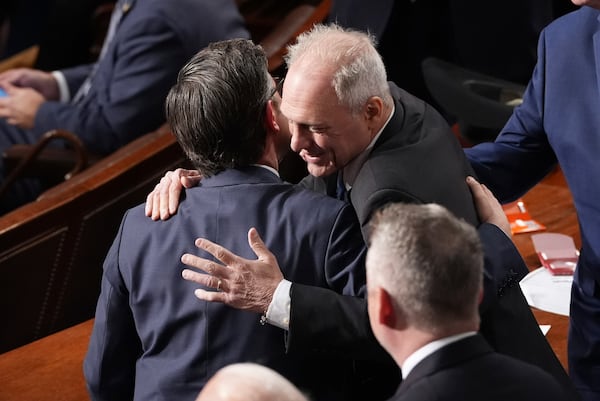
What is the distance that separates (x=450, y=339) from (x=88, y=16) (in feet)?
13.4

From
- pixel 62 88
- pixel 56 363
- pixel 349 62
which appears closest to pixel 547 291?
pixel 349 62

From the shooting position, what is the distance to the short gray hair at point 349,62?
2174 millimetres

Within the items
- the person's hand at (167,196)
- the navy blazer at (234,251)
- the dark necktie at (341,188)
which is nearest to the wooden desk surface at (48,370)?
the navy blazer at (234,251)

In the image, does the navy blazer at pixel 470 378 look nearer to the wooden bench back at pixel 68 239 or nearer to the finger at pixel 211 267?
the finger at pixel 211 267

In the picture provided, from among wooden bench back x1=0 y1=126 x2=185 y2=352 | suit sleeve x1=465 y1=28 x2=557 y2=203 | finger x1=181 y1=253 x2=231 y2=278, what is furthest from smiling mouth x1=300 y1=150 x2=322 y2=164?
wooden bench back x1=0 y1=126 x2=185 y2=352

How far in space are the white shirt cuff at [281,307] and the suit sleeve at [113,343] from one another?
355 mm

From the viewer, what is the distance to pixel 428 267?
1.62 meters

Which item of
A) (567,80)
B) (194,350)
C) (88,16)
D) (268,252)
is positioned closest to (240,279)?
(268,252)

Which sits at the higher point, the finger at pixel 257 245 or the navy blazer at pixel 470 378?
the navy blazer at pixel 470 378

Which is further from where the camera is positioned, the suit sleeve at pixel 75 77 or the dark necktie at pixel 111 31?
the suit sleeve at pixel 75 77

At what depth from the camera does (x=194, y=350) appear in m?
2.15

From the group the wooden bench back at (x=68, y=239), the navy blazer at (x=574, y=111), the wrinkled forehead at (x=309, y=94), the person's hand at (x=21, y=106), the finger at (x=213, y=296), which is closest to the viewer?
the finger at (x=213, y=296)

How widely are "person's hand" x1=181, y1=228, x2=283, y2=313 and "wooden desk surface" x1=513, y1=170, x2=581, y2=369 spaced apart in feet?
3.75

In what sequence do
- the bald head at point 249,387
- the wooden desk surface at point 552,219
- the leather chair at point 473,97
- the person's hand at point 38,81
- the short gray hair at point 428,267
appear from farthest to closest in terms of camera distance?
the person's hand at point 38,81
the leather chair at point 473,97
the wooden desk surface at point 552,219
the short gray hair at point 428,267
the bald head at point 249,387
